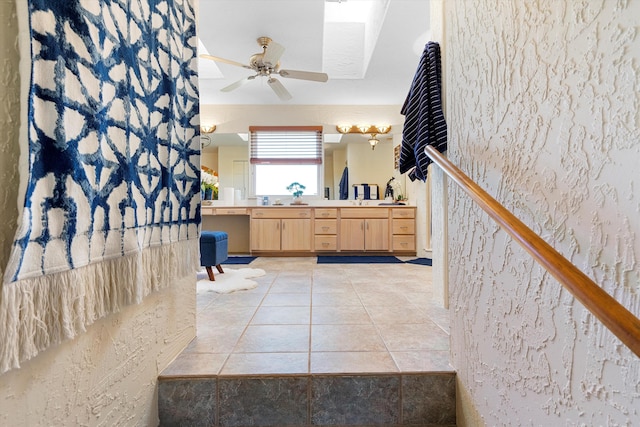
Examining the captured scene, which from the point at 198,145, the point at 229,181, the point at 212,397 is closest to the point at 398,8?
the point at 198,145

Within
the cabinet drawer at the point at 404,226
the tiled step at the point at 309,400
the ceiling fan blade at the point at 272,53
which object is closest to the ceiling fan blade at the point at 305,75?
the ceiling fan blade at the point at 272,53

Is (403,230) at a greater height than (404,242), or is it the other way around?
(403,230)

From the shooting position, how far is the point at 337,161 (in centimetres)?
509

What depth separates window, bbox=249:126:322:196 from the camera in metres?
4.96

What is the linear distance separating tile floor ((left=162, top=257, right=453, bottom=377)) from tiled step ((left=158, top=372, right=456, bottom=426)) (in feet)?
0.11

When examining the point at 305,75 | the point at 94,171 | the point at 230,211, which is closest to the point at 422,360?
the point at 94,171

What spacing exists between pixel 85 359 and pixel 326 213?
3.78 m

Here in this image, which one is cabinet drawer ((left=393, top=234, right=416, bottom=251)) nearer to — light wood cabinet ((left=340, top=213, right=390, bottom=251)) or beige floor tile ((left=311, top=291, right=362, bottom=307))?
light wood cabinet ((left=340, top=213, right=390, bottom=251))

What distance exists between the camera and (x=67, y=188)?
652 millimetres

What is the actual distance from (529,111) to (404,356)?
1.01 meters

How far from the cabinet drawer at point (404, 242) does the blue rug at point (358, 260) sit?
0.62 feet

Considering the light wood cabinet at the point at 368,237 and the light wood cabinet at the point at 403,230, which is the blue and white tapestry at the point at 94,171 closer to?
the light wood cabinet at the point at 368,237

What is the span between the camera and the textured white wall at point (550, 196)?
51 centimetres

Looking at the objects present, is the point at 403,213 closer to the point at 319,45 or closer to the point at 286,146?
the point at 286,146
